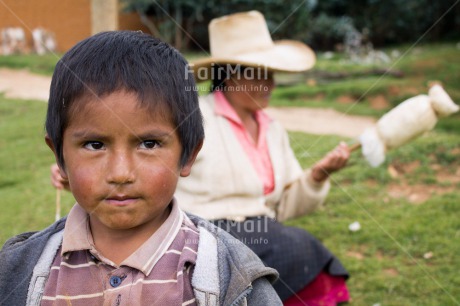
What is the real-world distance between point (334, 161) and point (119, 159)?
65.2 inches

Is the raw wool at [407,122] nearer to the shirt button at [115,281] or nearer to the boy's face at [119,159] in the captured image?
the boy's face at [119,159]

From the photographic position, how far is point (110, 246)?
58.4 inches

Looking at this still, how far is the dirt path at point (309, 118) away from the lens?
22.1 feet

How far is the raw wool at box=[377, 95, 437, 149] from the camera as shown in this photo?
2.85m

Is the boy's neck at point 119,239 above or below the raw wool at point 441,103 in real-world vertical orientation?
above

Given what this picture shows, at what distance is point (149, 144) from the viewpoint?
4.53 ft

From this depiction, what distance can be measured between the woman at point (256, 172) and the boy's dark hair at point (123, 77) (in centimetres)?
131

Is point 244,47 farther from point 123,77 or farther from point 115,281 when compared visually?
point 115,281

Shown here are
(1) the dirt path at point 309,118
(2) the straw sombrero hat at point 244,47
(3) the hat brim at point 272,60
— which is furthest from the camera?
(1) the dirt path at point 309,118

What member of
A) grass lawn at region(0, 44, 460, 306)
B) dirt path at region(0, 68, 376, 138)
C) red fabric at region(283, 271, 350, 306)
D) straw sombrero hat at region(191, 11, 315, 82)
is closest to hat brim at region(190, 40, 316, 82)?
straw sombrero hat at region(191, 11, 315, 82)

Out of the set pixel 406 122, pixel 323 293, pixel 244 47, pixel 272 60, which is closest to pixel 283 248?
pixel 323 293

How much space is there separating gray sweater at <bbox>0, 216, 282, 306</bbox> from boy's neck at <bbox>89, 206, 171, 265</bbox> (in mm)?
107

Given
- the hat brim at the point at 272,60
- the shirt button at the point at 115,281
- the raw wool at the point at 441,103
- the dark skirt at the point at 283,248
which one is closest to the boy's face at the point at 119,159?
the shirt button at the point at 115,281

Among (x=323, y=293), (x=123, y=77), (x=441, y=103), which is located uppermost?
(x=123, y=77)
